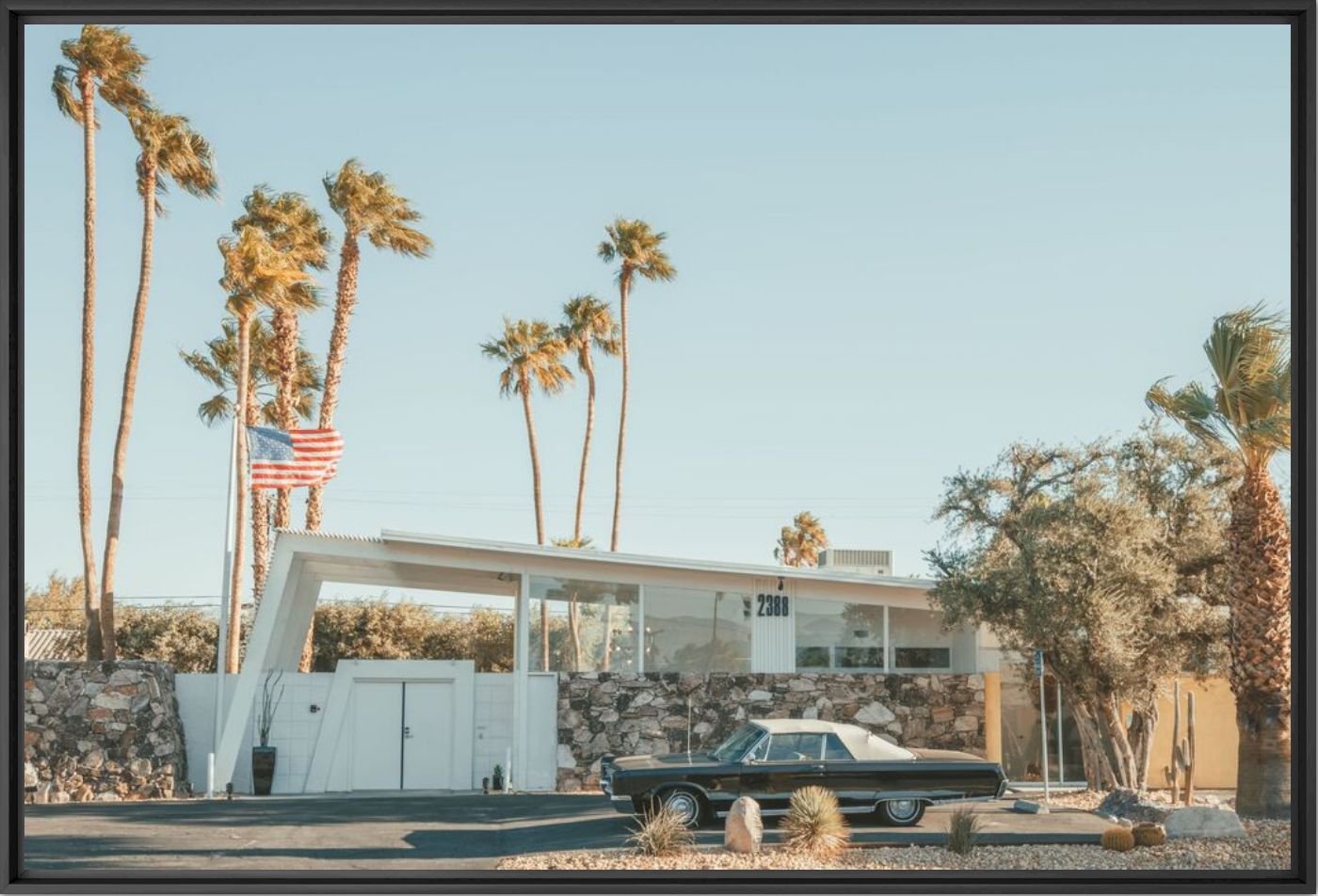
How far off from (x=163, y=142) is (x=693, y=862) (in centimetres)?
1910

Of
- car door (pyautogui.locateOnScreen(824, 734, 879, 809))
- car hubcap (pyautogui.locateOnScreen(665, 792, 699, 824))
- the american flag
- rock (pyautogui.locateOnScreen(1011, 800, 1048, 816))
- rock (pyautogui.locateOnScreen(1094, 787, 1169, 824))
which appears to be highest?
the american flag

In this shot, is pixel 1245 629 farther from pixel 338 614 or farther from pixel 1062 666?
pixel 338 614

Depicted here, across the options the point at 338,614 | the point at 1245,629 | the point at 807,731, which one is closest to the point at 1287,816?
the point at 1245,629

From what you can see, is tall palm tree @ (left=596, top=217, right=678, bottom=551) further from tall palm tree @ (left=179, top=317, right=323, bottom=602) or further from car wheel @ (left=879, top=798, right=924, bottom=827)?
car wheel @ (left=879, top=798, right=924, bottom=827)

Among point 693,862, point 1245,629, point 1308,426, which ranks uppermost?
point 1308,426

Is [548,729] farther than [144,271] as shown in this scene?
No

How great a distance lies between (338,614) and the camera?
123 feet

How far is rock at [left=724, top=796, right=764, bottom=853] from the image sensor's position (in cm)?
1403

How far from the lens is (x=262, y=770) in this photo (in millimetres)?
21125

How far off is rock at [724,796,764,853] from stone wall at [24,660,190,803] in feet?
31.0

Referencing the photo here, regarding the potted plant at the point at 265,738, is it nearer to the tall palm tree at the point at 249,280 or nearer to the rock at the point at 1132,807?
the tall palm tree at the point at 249,280

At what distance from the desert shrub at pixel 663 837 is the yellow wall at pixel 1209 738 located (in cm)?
970

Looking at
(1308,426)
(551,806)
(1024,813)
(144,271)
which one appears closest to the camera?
(1308,426)

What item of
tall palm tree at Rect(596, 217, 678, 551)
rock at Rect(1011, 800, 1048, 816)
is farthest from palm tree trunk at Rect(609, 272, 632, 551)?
rock at Rect(1011, 800, 1048, 816)
